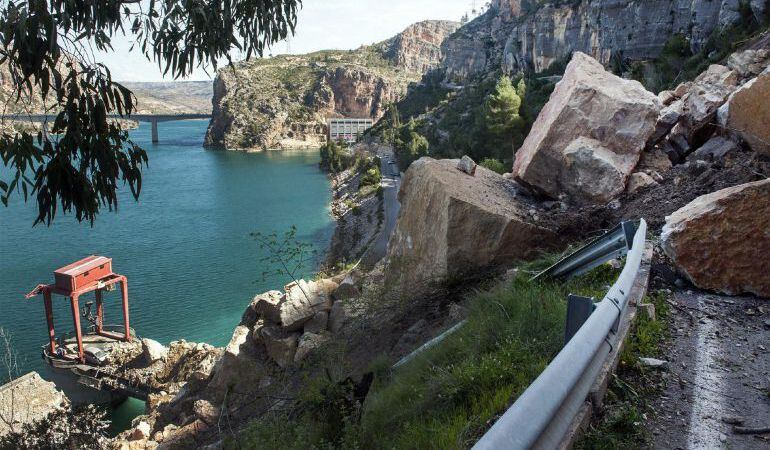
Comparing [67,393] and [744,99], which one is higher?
[744,99]

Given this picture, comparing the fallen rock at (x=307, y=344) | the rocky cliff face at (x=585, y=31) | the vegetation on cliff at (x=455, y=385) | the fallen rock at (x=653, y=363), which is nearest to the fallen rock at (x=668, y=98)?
the vegetation on cliff at (x=455, y=385)

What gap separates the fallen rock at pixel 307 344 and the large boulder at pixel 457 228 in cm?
173

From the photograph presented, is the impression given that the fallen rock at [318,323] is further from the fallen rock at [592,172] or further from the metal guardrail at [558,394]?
the metal guardrail at [558,394]

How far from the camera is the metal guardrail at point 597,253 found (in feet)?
11.7

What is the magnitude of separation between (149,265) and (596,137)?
24301mm

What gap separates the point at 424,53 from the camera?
174 m

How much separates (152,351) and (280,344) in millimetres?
8324

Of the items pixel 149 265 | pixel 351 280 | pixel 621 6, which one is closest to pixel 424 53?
pixel 621 6

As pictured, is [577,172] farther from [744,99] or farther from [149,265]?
[149,265]

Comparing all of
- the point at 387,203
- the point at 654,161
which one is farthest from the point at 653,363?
the point at 387,203

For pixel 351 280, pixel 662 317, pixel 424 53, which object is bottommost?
pixel 351 280

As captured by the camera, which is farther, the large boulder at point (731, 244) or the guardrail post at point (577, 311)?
the large boulder at point (731, 244)

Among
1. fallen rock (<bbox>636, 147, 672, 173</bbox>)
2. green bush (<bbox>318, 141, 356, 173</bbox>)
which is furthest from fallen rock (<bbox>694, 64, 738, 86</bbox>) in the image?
green bush (<bbox>318, 141, 356, 173</bbox>)

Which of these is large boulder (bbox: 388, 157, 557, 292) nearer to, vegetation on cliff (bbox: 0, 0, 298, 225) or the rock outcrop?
vegetation on cliff (bbox: 0, 0, 298, 225)
